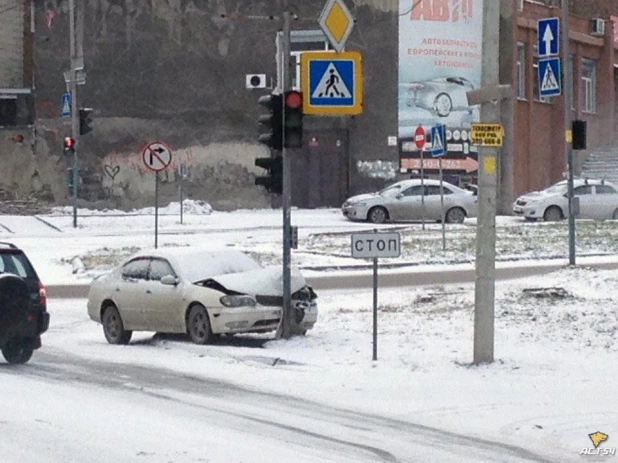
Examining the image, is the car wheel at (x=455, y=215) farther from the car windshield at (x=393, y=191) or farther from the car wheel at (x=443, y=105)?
the car wheel at (x=443, y=105)

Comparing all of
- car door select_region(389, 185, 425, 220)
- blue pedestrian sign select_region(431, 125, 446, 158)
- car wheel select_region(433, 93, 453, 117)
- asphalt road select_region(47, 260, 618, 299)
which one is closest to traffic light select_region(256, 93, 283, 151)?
asphalt road select_region(47, 260, 618, 299)

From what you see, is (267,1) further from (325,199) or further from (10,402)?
(10,402)

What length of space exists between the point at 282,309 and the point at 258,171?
34381mm

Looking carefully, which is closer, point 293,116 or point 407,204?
point 293,116

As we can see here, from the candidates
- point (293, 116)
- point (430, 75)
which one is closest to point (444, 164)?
point (430, 75)

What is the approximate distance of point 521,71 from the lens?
5616cm

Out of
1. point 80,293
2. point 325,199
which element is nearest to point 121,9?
point 325,199

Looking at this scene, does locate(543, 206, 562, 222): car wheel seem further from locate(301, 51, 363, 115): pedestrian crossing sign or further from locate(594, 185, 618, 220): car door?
locate(301, 51, 363, 115): pedestrian crossing sign

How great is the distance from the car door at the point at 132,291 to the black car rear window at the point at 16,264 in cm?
326

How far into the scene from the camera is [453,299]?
74.7ft

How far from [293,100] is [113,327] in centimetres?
466

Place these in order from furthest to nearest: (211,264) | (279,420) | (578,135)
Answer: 1. (578,135)
2. (211,264)
3. (279,420)

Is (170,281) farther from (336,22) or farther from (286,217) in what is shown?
(336,22)

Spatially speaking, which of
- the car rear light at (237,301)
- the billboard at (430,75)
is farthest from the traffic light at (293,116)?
the billboard at (430,75)
